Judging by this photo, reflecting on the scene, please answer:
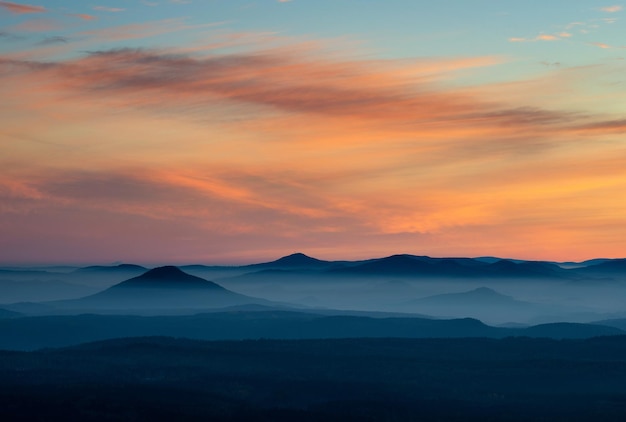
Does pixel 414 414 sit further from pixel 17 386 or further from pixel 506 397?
pixel 17 386

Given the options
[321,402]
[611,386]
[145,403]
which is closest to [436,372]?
[611,386]

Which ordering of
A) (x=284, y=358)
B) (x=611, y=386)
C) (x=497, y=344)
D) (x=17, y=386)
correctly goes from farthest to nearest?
(x=497, y=344) < (x=284, y=358) < (x=611, y=386) < (x=17, y=386)

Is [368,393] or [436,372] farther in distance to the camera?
[436,372]

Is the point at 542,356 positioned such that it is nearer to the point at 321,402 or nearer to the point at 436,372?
the point at 436,372

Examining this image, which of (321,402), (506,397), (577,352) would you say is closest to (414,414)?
(321,402)

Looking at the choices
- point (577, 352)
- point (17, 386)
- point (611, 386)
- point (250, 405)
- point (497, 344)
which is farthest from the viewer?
point (497, 344)

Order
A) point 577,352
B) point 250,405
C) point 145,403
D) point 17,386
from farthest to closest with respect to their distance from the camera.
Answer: point 577,352
point 17,386
point 250,405
point 145,403
